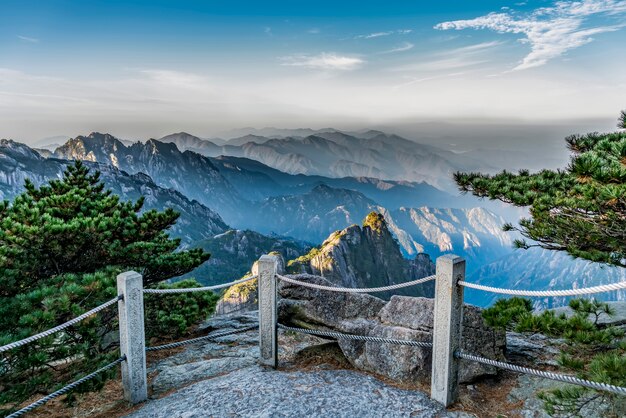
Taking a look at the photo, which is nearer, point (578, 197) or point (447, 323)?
point (447, 323)

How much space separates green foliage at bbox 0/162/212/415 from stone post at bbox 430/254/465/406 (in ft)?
18.0

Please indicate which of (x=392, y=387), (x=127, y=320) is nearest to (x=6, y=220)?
(x=127, y=320)

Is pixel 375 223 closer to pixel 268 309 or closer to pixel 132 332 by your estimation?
pixel 268 309

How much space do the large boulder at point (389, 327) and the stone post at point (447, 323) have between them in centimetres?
100

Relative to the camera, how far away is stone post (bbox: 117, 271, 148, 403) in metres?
5.87

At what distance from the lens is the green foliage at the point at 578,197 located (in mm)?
5137

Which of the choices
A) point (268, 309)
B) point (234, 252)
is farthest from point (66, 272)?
point (234, 252)

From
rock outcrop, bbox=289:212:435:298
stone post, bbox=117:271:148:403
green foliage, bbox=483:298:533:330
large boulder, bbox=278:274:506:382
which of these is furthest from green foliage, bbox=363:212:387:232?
stone post, bbox=117:271:148:403

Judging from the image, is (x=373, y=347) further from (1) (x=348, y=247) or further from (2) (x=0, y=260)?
(1) (x=348, y=247)

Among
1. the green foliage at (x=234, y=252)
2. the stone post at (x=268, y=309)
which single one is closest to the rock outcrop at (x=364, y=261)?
the green foliage at (x=234, y=252)

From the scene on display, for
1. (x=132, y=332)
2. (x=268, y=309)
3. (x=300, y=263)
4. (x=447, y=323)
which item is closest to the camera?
(x=447, y=323)

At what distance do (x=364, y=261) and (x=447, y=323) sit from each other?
13971cm

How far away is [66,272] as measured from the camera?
32.1 feet

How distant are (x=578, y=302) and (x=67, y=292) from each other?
313 inches
